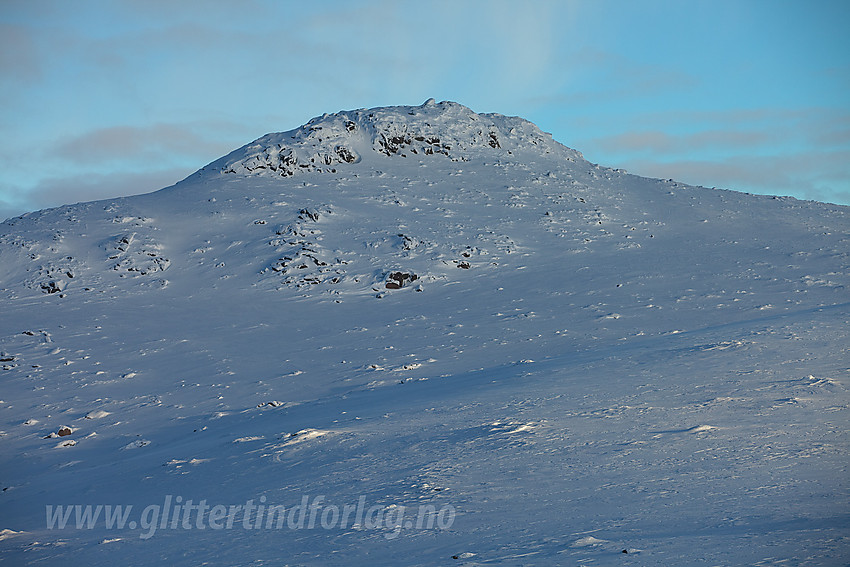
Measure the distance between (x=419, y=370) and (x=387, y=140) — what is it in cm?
3106

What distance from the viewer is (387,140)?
4431 centimetres

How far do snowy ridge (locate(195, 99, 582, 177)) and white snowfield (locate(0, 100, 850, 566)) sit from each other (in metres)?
0.42

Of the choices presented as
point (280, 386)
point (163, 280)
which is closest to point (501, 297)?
point (280, 386)

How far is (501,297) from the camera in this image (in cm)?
2448

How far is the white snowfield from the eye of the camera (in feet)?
21.8

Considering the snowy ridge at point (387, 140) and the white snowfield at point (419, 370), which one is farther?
the snowy ridge at point (387, 140)

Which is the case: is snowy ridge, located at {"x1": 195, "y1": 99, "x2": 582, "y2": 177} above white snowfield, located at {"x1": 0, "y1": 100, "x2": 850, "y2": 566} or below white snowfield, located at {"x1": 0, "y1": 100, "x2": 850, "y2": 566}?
above

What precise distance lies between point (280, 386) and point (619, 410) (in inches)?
391

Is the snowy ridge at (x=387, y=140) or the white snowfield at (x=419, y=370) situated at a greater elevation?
the snowy ridge at (x=387, y=140)

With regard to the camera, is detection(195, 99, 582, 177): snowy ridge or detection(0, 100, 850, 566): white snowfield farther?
detection(195, 99, 582, 177): snowy ridge

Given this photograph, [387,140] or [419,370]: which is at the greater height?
[387,140]

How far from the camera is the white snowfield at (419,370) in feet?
21.8

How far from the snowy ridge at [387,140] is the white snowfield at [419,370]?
1.38 ft

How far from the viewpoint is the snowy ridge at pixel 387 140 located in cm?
4141
